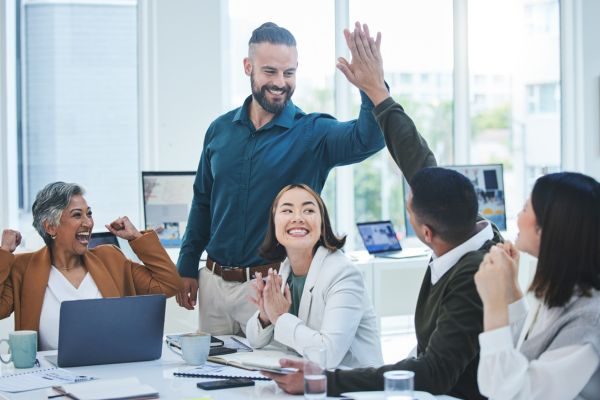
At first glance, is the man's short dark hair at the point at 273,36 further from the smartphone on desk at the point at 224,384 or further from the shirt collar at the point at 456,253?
the smartphone on desk at the point at 224,384

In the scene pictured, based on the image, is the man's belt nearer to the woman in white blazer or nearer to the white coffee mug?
the woman in white blazer

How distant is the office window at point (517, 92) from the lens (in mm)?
7465

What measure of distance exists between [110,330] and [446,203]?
112 cm

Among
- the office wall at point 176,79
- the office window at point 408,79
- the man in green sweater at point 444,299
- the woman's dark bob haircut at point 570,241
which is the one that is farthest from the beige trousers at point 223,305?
the office window at point 408,79

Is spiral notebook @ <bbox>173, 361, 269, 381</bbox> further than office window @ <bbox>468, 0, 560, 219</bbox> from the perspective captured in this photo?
No

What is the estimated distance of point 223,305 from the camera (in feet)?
11.9

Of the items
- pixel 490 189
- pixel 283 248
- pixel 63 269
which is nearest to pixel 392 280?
pixel 490 189

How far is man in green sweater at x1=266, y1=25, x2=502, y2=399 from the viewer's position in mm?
2383

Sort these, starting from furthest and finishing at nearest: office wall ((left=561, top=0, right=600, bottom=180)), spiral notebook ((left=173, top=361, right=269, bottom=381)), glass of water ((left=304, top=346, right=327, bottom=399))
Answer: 1. office wall ((left=561, top=0, right=600, bottom=180))
2. spiral notebook ((left=173, top=361, right=269, bottom=381))
3. glass of water ((left=304, top=346, right=327, bottom=399))

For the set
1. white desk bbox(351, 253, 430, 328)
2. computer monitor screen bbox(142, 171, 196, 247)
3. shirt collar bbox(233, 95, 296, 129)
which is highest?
shirt collar bbox(233, 95, 296, 129)

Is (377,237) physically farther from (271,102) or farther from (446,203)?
(446,203)

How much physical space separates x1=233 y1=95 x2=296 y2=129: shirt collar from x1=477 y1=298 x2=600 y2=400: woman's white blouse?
171 centimetres

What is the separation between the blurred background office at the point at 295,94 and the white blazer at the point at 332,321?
335cm

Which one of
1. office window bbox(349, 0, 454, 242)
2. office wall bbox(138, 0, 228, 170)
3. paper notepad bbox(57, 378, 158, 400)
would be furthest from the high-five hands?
office window bbox(349, 0, 454, 242)
